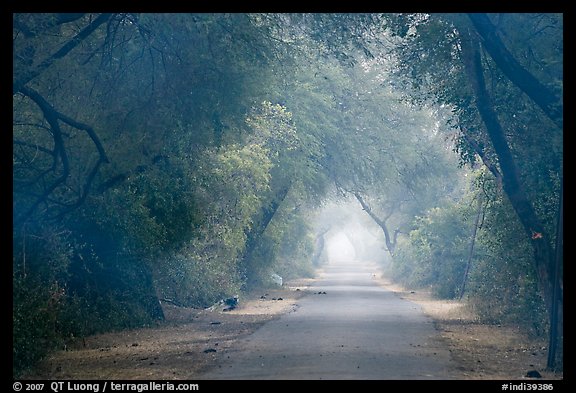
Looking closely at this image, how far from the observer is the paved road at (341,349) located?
1412 cm

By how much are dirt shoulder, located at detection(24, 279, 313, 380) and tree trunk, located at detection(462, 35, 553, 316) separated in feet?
21.1

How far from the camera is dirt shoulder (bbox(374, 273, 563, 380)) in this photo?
49.8ft

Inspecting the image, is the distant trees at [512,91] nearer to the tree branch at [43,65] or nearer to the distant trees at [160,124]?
the distant trees at [160,124]

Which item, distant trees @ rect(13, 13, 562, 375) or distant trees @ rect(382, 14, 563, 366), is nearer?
distant trees @ rect(382, 14, 563, 366)

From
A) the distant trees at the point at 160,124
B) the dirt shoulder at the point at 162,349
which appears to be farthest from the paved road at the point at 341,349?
the distant trees at the point at 160,124

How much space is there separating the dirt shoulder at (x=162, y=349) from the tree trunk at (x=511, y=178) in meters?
6.44

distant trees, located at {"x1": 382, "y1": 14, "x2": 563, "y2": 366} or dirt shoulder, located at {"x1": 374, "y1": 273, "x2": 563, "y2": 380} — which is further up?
distant trees, located at {"x1": 382, "y1": 14, "x2": 563, "y2": 366}

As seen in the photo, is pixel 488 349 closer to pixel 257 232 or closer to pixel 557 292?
pixel 557 292

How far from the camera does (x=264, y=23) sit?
20.8 meters

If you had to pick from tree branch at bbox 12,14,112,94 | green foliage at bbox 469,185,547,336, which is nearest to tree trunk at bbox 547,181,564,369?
green foliage at bbox 469,185,547,336

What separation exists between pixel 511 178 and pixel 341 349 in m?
4.82

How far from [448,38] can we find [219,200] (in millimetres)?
13978

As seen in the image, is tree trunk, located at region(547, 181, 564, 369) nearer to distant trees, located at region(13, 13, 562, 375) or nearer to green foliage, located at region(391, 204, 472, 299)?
distant trees, located at region(13, 13, 562, 375)

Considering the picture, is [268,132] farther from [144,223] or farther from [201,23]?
[201,23]
